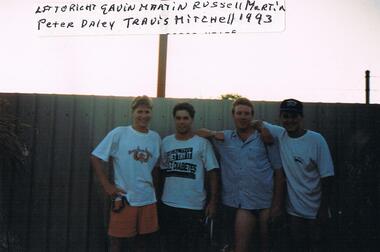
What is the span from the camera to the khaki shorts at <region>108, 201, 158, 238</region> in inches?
140

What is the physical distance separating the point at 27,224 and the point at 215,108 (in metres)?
2.43

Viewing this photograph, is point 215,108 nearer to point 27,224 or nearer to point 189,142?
point 189,142

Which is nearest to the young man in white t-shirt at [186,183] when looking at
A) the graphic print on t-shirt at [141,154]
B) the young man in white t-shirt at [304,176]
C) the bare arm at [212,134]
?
the bare arm at [212,134]

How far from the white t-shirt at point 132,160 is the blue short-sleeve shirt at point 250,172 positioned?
731 mm

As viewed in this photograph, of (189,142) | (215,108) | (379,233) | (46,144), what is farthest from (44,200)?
(379,233)

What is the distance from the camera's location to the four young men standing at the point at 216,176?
11.8ft

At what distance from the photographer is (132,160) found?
3.61 meters

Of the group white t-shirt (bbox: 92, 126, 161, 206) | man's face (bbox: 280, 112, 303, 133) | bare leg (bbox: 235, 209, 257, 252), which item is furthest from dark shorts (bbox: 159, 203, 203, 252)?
man's face (bbox: 280, 112, 303, 133)

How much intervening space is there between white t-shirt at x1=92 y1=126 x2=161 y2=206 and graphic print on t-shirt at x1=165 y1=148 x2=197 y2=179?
5.9 inches

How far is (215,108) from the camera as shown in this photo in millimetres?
4449

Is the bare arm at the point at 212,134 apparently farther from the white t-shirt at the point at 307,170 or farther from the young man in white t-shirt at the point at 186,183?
the white t-shirt at the point at 307,170

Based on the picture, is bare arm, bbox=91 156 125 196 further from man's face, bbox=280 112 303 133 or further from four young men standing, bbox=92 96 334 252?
man's face, bbox=280 112 303 133

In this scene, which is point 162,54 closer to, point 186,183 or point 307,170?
point 186,183

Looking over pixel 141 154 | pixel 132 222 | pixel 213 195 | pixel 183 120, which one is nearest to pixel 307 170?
pixel 213 195
